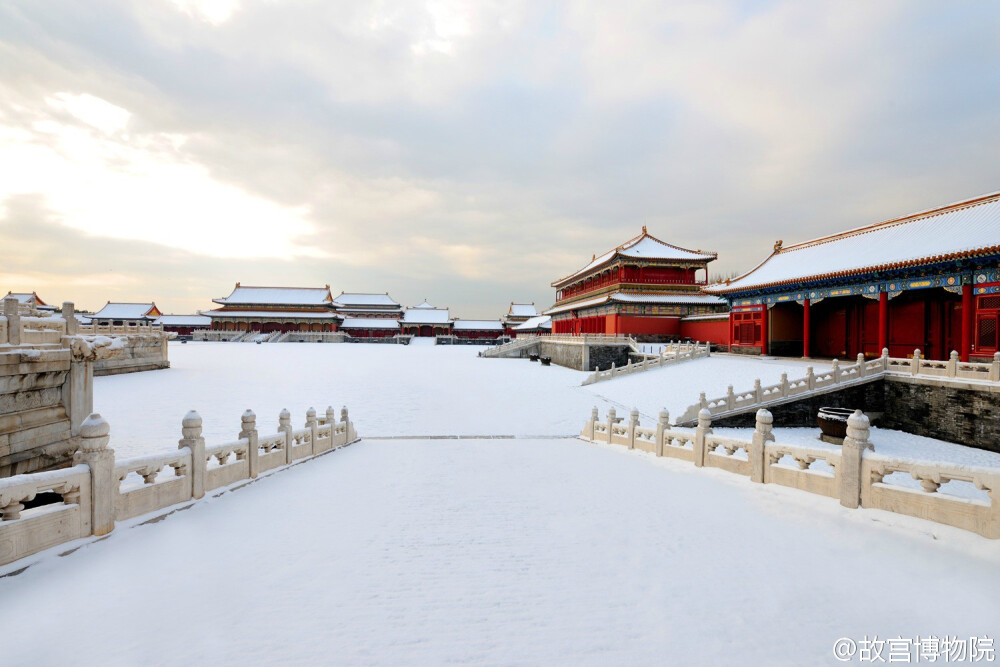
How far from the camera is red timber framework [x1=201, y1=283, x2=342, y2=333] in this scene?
6575 centimetres

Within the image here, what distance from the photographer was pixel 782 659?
2922 mm

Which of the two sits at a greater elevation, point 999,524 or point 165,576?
point 999,524

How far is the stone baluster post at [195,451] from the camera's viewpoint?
18.6 feet

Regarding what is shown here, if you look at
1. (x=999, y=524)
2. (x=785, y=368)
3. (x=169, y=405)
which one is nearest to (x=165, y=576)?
(x=999, y=524)

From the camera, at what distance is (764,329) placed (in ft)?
74.0

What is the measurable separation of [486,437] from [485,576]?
817cm

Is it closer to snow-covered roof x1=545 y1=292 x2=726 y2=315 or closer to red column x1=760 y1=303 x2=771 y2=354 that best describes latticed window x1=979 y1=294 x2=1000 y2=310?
red column x1=760 y1=303 x2=771 y2=354

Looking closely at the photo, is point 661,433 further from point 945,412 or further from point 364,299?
point 364,299

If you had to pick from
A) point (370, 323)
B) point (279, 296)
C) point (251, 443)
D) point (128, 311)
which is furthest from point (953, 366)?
point (128, 311)

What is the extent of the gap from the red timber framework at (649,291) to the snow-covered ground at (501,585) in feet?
90.2

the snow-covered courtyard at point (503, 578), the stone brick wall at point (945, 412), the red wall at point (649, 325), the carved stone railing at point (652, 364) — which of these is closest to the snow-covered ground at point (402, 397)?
the carved stone railing at point (652, 364)

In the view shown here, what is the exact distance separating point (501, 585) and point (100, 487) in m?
4.38

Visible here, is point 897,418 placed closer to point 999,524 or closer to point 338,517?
point 999,524

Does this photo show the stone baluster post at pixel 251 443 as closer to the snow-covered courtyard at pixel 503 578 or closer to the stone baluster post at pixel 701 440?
the snow-covered courtyard at pixel 503 578
